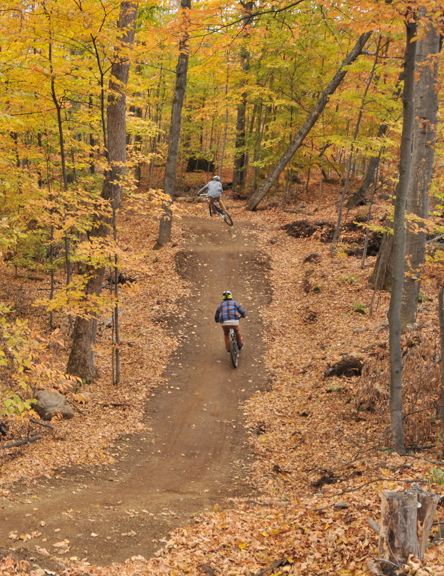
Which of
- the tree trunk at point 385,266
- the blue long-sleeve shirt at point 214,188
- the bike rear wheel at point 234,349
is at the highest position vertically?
the blue long-sleeve shirt at point 214,188

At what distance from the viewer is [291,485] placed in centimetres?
766

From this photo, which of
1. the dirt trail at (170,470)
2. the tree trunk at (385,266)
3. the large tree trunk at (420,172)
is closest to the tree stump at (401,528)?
the dirt trail at (170,470)

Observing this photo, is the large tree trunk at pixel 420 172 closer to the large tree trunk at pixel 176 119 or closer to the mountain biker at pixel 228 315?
the mountain biker at pixel 228 315

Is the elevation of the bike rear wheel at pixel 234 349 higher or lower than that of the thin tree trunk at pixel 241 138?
lower

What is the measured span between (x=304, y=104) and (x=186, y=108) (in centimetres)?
879

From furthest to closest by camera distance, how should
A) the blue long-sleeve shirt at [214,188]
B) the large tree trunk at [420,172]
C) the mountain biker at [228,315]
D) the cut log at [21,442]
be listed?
the blue long-sleeve shirt at [214,188]
the mountain biker at [228,315]
the large tree trunk at [420,172]
the cut log at [21,442]

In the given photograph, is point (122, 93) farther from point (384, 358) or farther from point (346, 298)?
point (346, 298)

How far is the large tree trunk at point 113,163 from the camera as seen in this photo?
1030 centimetres

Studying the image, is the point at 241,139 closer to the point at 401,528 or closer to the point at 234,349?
the point at 234,349

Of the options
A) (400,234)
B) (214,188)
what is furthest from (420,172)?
(214,188)

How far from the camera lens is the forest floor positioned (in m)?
5.10

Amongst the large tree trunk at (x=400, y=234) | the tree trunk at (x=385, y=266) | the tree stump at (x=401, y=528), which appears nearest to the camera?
the tree stump at (x=401, y=528)

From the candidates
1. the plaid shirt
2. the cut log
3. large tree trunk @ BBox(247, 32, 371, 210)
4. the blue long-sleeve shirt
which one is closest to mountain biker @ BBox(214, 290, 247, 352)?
the plaid shirt

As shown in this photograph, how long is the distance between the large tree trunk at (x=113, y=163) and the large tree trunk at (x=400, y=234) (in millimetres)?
6106
